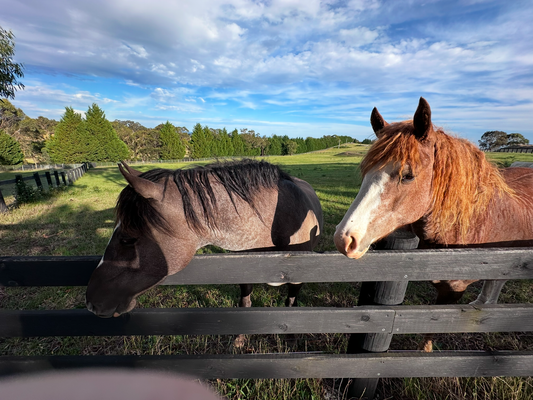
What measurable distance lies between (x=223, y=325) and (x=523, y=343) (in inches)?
147

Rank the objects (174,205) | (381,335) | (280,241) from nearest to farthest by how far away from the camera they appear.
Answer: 1. (174,205)
2. (381,335)
3. (280,241)

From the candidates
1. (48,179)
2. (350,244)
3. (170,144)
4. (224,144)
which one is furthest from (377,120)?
(224,144)

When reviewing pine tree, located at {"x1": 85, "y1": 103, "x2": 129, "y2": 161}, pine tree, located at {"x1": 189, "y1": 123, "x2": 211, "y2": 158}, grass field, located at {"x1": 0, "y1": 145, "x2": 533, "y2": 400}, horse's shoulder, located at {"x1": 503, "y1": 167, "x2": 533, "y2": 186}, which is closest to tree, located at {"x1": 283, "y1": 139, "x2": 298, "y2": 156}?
pine tree, located at {"x1": 189, "y1": 123, "x2": 211, "y2": 158}

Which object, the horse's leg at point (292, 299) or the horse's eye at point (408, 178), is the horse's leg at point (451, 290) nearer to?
the horse's eye at point (408, 178)

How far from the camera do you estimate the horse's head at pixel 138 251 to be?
5.08 ft

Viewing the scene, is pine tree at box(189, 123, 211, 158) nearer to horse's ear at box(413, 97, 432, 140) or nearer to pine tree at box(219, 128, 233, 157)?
pine tree at box(219, 128, 233, 157)

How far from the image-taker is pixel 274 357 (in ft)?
6.22

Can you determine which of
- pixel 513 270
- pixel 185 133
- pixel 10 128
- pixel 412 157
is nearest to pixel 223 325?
pixel 412 157

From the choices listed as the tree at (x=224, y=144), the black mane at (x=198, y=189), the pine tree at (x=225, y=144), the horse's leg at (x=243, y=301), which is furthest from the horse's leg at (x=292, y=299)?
the pine tree at (x=225, y=144)

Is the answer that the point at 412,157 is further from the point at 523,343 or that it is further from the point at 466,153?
the point at 523,343

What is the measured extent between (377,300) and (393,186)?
88 centimetres

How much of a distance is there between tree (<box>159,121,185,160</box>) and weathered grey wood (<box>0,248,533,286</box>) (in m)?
62.1

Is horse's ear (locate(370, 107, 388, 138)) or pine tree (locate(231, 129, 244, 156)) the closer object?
horse's ear (locate(370, 107, 388, 138))

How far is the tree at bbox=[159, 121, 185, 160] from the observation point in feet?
190
